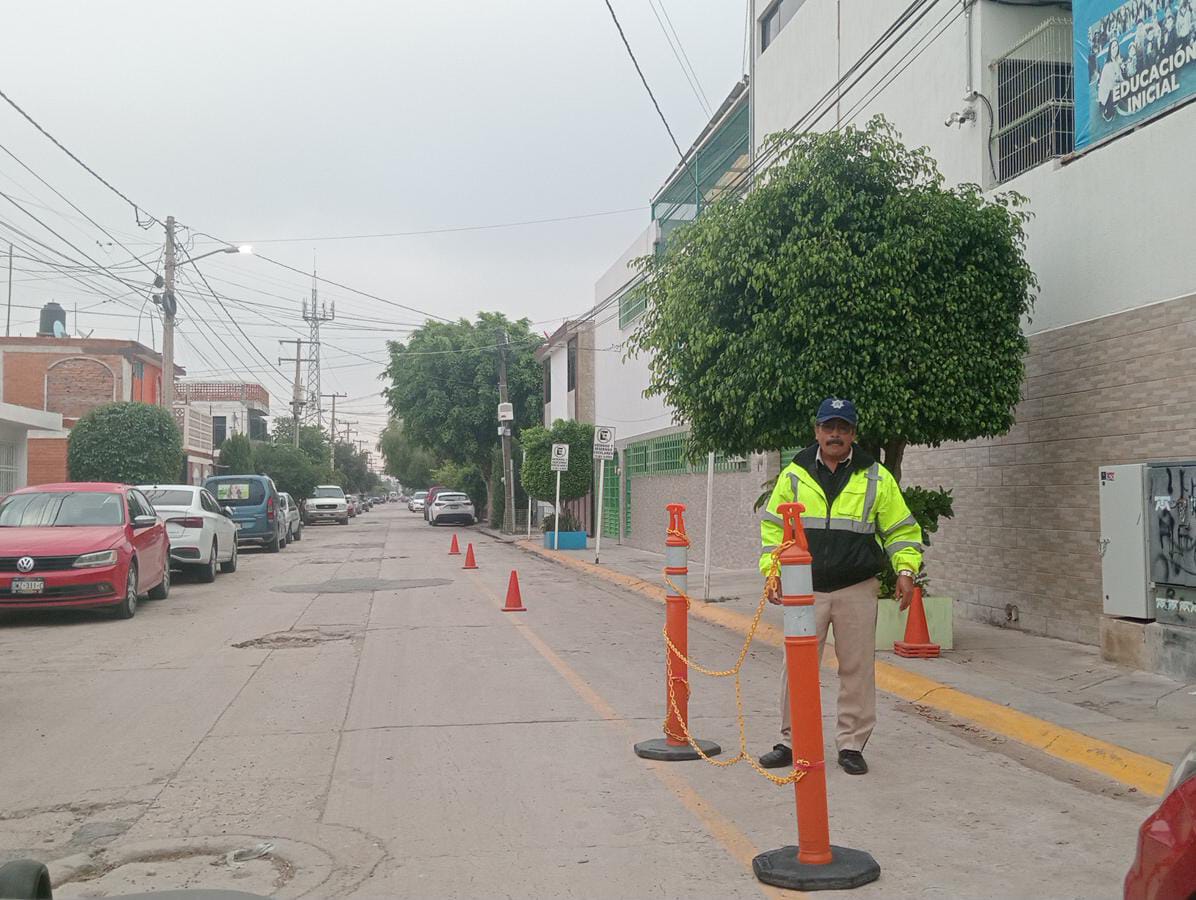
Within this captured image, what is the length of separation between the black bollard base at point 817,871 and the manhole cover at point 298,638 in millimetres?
7524

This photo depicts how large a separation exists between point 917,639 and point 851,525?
14.3ft

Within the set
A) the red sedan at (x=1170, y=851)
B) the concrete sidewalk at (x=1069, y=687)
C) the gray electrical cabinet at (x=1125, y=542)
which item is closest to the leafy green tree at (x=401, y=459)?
the concrete sidewalk at (x=1069, y=687)

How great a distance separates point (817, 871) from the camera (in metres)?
4.35

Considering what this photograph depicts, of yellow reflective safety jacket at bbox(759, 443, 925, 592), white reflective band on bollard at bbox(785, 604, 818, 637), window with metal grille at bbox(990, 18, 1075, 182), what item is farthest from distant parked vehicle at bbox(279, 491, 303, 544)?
white reflective band on bollard at bbox(785, 604, 818, 637)

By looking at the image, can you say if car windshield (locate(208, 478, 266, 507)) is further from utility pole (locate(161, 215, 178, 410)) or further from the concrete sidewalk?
the concrete sidewalk

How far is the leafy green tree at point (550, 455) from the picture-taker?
31312 millimetres

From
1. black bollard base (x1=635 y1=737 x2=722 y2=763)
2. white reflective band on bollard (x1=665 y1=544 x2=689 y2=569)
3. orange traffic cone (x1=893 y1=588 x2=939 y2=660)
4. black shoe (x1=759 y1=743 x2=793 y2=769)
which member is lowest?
black bollard base (x1=635 y1=737 x2=722 y2=763)

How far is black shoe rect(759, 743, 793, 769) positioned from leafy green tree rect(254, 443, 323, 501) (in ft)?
155

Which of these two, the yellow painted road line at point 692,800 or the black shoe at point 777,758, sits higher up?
the black shoe at point 777,758

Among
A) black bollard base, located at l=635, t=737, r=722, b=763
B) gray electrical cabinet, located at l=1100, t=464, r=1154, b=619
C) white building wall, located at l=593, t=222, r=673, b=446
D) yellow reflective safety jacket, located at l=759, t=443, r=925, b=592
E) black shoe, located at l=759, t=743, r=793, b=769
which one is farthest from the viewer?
white building wall, located at l=593, t=222, r=673, b=446

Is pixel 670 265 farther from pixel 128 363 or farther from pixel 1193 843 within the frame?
pixel 128 363

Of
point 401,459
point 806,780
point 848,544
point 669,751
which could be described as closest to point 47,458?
point 669,751

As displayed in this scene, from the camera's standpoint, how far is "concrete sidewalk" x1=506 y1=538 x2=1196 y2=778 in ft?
22.6

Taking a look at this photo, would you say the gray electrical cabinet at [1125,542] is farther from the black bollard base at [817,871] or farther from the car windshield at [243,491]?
the car windshield at [243,491]
